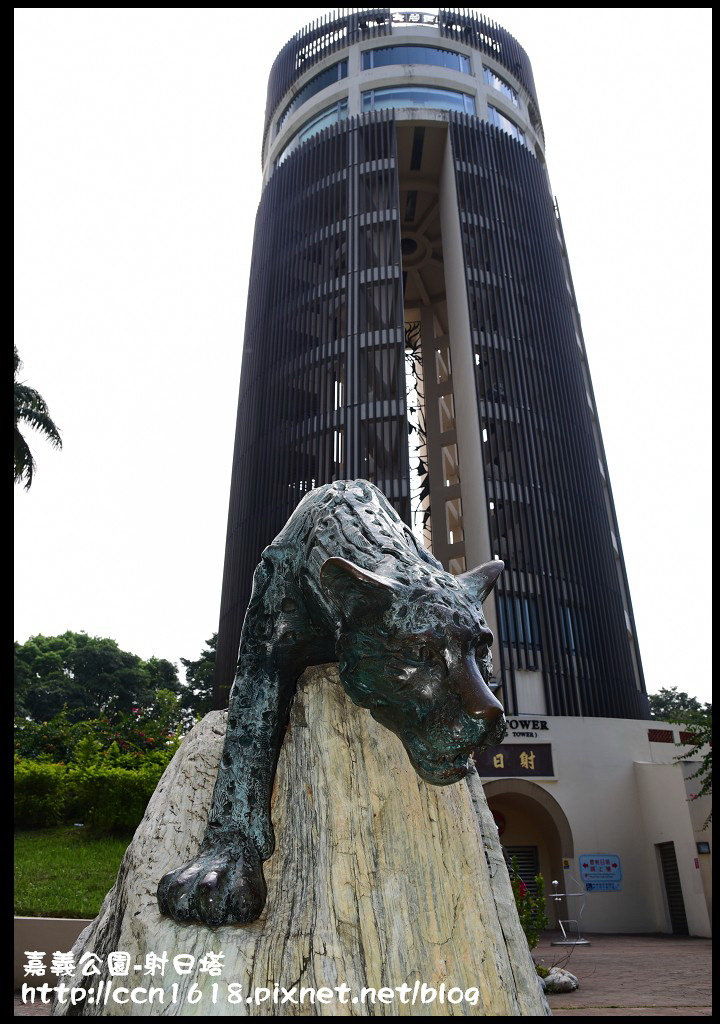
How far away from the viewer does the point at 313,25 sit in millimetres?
30719

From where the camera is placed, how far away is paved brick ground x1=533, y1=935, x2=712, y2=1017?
631 cm

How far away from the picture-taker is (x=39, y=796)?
12.0 metres

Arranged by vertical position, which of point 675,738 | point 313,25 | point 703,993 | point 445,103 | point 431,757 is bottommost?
point 703,993

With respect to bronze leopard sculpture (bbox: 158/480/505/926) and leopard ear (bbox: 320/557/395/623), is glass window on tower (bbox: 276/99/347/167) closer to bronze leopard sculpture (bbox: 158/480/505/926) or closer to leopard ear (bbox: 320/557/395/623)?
bronze leopard sculpture (bbox: 158/480/505/926)

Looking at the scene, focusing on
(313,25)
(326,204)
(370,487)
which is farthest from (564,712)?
(313,25)

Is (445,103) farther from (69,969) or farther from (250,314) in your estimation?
(69,969)

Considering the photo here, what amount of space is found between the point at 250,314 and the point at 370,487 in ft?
88.2

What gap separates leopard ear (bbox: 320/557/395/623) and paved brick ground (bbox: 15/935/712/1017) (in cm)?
436

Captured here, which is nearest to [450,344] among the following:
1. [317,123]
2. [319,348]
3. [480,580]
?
[319,348]

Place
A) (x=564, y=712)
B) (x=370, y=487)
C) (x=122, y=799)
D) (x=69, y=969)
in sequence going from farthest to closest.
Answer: (x=564, y=712) < (x=122, y=799) < (x=370, y=487) < (x=69, y=969)

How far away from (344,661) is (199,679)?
36.2 meters

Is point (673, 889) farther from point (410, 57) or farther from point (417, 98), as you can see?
point (410, 57)

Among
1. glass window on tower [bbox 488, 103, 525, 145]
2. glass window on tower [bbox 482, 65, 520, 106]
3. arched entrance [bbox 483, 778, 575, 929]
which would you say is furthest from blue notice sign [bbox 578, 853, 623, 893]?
glass window on tower [bbox 482, 65, 520, 106]

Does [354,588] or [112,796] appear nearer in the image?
[354,588]
